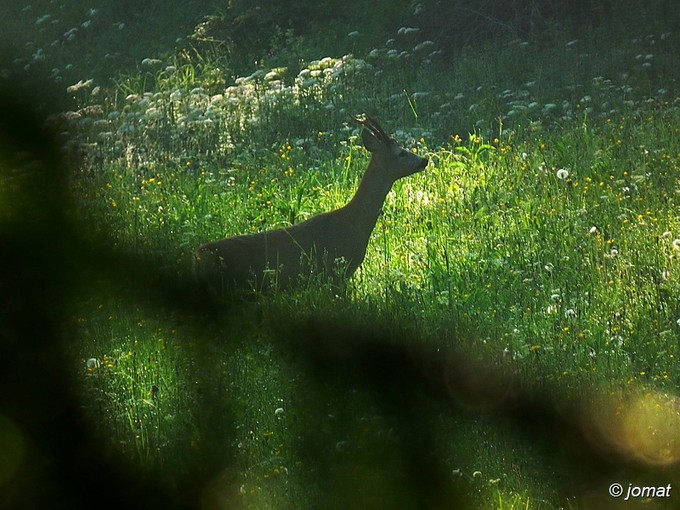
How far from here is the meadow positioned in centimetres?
520

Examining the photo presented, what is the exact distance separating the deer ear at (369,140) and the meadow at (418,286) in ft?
2.73

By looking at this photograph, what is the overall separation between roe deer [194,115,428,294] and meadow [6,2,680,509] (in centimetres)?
21

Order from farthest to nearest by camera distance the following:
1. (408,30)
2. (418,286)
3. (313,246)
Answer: (408,30) < (418,286) < (313,246)

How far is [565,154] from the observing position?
10.4 metres

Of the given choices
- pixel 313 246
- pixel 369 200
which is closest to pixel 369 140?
pixel 369 200

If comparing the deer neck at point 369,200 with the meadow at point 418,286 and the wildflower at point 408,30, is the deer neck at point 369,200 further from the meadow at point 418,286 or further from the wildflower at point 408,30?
the wildflower at point 408,30

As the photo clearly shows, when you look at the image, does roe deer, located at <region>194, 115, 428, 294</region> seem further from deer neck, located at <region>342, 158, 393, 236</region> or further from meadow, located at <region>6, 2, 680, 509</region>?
meadow, located at <region>6, 2, 680, 509</region>

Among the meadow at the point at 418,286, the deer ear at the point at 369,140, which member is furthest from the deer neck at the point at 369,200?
the meadow at the point at 418,286

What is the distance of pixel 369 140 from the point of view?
812 cm

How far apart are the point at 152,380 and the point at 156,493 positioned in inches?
42.0

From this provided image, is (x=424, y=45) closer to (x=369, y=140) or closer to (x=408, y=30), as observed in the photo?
(x=408, y=30)

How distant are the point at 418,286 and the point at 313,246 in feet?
2.46

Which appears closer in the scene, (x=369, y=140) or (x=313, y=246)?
(x=313, y=246)

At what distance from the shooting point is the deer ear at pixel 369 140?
8102 mm
